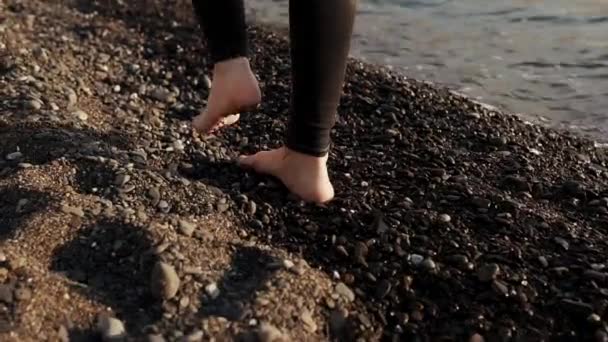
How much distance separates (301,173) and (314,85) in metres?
0.35

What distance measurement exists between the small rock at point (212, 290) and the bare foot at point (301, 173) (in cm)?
60

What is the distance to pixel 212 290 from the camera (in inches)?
79.5

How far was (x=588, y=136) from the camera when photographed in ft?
13.6

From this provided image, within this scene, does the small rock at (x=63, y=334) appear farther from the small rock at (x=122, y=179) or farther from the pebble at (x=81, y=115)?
the pebble at (x=81, y=115)

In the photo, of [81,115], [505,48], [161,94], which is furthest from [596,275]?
[505,48]

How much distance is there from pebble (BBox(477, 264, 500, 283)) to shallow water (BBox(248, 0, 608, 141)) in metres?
2.18

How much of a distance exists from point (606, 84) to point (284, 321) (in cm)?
354

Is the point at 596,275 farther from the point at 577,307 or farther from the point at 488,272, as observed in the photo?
the point at 488,272

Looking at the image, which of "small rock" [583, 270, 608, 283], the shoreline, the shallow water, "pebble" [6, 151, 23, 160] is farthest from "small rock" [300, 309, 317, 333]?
the shallow water

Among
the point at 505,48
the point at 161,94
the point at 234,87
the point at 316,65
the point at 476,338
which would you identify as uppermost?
the point at 316,65

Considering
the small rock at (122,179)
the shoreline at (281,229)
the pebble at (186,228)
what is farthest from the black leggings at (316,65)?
the small rock at (122,179)

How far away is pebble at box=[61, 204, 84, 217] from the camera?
227 centimetres

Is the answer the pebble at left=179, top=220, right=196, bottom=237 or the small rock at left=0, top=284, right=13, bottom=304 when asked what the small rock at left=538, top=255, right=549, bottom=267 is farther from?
the small rock at left=0, top=284, right=13, bottom=304

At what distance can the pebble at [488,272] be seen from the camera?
87.0 inches
